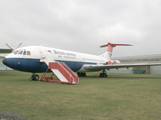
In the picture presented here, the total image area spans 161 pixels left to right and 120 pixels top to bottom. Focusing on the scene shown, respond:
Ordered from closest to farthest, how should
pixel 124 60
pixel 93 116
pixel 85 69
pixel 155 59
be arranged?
1. pixel 93 116
2. pixel 85 69
3. pixel 155 59
4. pixel 124 60

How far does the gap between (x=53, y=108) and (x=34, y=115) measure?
75 centimetres

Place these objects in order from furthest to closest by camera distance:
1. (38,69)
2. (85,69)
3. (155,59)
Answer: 1. (155,59)
2. (85,69)
3. (38,69)

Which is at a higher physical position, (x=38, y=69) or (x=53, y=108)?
(x=38, y=69)

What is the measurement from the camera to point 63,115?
385cm

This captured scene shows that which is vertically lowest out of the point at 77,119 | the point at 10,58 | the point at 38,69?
the point at 77,119

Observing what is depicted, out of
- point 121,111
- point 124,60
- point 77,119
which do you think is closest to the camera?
point 77,119

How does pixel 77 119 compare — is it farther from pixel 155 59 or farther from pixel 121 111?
pixel 155 59

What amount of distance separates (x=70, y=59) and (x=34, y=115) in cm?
1337

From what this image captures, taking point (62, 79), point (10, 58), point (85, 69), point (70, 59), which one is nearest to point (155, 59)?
point (85, 69)

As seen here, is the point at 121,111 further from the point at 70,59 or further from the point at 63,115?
the point at 70,59

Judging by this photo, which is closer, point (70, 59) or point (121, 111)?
point (121, 111)

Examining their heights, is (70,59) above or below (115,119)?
above

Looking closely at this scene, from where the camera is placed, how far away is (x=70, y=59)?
56.0 feet

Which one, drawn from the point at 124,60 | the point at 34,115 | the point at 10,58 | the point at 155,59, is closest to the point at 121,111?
the point at 34,115
